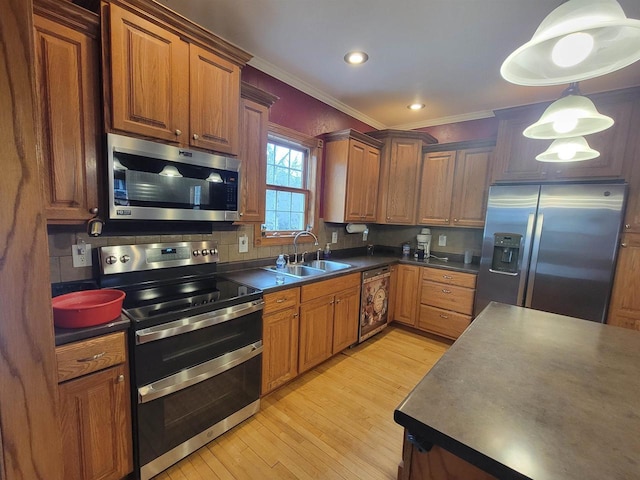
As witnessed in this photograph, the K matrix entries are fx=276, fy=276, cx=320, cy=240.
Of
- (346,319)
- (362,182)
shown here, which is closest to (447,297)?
(346,319)

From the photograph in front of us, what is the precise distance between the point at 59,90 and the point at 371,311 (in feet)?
9.49

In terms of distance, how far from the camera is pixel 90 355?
119 centimetres

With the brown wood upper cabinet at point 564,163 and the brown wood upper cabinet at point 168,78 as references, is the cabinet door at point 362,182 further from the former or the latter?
the brown wood upper cabinet at point 168,78

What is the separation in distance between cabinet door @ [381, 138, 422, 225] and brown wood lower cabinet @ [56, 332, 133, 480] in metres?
2.96

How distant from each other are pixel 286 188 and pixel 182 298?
159 cm

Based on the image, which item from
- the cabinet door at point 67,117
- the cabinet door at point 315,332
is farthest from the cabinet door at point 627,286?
the cabinet door at point 67,117

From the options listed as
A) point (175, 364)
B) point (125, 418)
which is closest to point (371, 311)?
point (175, 364)

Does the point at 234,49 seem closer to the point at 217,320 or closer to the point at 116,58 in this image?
the point at 116,58

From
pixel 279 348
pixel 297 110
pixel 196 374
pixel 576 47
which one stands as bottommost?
pixel 279 348

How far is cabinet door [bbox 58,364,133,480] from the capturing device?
1162 mm

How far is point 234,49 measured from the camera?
1.79 metres

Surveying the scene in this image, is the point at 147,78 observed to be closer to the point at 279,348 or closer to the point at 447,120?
the point at 279,348

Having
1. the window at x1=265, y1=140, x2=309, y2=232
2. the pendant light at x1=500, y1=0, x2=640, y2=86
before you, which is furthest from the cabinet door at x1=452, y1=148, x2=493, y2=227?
the pendant light at x1=500, y1=0, x2=640, y2=86

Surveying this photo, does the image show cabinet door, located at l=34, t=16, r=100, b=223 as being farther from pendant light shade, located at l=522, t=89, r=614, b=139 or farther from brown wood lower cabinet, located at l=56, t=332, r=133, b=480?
pendant light shade, located at l=522, t=89, r=614, b=139
